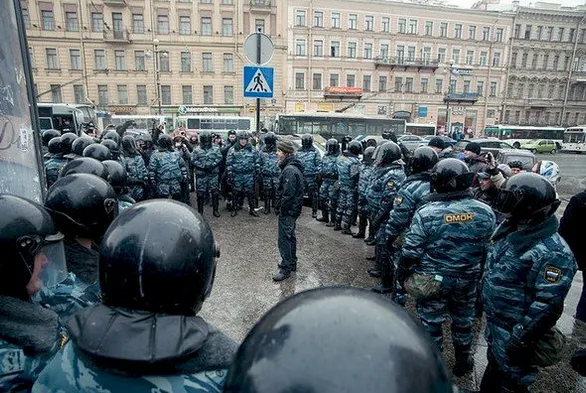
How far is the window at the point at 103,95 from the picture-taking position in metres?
36.9

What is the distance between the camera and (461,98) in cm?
4422

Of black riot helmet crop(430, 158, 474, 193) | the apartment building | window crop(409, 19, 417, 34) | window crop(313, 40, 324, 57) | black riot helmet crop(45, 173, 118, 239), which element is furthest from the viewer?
window crop(409, 19, 417, 34)

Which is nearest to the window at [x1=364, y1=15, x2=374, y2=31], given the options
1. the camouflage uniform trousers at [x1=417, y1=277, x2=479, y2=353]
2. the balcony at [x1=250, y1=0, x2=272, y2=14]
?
the balcony at [x1=250, y1=0, x2=272, y2=14]

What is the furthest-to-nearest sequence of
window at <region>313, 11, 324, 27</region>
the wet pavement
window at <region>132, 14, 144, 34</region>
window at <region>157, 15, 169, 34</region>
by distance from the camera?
window at <region>313, 11, 324, 27</region> < window at <region>157, 15, 169, 34</region> < window at <region>132, 14, 144, 34</region> < the wet pavement

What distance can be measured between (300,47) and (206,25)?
403 inches

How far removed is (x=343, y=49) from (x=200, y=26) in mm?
15946

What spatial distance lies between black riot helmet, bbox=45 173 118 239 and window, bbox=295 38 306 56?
41328mm

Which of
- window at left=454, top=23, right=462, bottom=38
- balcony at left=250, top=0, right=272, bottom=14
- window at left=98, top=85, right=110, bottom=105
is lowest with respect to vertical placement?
window at left=98, top=85, right=110, bottom=105

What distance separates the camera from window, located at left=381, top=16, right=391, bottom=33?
42.2 m

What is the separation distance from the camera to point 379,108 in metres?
43.2

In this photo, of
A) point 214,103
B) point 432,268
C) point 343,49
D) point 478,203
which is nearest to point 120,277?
point 432,268

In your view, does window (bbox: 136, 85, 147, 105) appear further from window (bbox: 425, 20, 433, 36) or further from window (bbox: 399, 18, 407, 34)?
window (bbox: 425, 20, 433, 36)

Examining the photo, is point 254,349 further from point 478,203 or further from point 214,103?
point 214,103

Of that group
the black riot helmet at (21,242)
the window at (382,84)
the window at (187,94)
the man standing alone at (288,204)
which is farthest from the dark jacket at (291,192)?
the window at (382,84)
